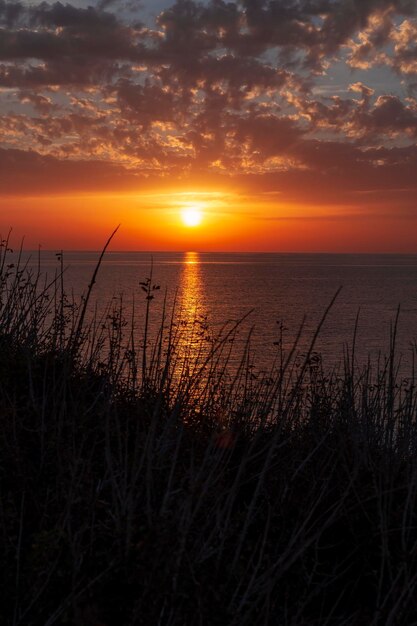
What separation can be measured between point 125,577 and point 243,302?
7669cm

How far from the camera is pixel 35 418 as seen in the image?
6.19 metres

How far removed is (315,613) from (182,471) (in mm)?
1445

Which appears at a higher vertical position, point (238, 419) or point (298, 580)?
point (238, 419)

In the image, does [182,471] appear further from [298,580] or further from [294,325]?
[294,325]

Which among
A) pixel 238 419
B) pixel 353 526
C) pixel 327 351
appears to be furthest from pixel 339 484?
pixel 327 351

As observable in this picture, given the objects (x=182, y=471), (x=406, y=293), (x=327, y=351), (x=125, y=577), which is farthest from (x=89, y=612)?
(x=406, y=293)

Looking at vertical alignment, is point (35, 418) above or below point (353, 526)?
above

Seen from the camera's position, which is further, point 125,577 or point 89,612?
point 125,577

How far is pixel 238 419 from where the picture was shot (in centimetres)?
614

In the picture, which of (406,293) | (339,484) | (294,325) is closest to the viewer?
(339,484)

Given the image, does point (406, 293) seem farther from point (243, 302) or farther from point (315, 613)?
point (315, 613)

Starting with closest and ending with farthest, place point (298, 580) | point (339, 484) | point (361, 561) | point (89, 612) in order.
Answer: point (89, 612) < point (298, 580) < point (361, 561) < point (339, 484)

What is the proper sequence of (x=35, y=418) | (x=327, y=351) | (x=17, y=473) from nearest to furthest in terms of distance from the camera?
(x=17, y=473) → (x=35, y=418) → (x=327, y=351)

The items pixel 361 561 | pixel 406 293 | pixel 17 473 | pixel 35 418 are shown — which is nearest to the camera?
pixel 17 473
